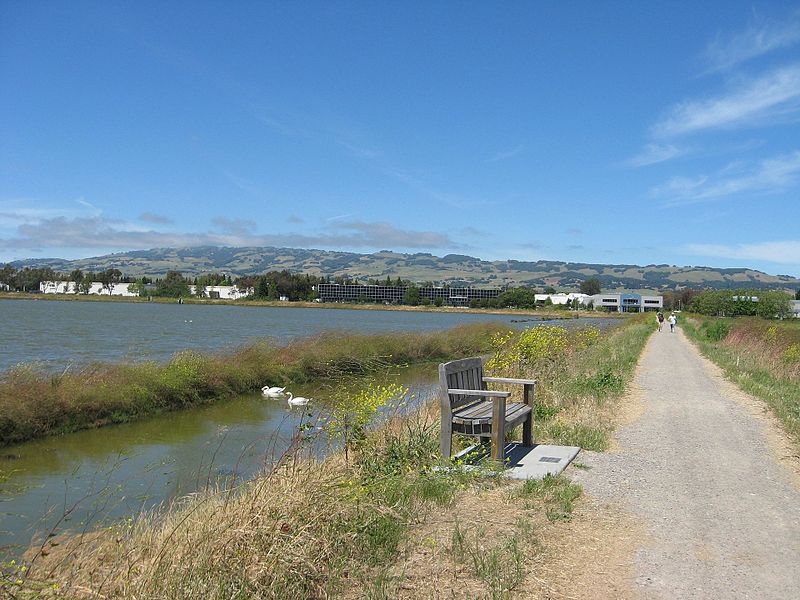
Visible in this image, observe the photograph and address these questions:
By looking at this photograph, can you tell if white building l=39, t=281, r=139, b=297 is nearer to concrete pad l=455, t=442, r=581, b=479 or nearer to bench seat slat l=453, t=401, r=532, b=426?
bench seat slat l=453, t=401, r=532, b=426

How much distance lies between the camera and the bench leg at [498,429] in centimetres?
766

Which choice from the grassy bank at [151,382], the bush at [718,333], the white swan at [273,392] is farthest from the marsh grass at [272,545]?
the bush at [718,333]

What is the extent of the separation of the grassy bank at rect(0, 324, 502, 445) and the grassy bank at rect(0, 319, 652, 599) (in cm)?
248

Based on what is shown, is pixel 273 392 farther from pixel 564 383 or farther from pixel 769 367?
pixel 769 367

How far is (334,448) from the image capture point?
9.02 metres

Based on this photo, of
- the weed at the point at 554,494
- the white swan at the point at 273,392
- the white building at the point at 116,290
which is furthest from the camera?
the white building at the point at 116,290

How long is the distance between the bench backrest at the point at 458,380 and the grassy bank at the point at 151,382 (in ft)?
3.63

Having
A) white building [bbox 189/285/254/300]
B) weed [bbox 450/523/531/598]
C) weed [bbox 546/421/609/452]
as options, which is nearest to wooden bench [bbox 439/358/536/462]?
weed [bbox 546/421/609/452]

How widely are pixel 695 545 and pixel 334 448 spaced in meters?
→ 4.77

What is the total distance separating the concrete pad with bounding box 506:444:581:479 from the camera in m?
7.45

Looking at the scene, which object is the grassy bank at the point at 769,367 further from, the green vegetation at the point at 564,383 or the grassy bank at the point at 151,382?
the grassy bank at the point at 151,382

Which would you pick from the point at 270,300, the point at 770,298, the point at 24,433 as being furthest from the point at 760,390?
the point at 270,300

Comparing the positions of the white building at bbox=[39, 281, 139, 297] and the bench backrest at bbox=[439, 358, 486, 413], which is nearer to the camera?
the bench backrest at bbox=[439, 358, 486, 413]

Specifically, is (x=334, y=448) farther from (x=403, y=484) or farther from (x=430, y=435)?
(x=403, y=484)
